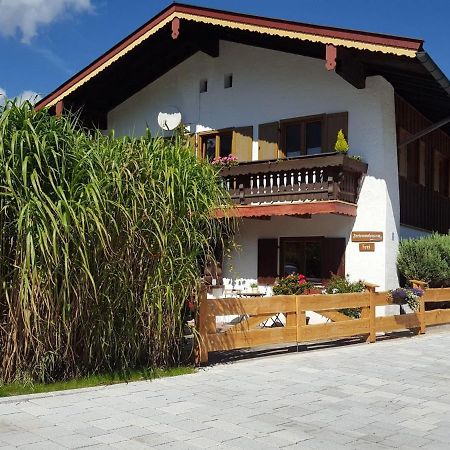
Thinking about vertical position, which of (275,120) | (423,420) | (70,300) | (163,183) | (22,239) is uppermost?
(275,120)

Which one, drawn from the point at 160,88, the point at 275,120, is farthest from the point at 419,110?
the point at 160,88

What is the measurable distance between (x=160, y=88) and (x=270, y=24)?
5524mm

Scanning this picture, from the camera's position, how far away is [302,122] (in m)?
15.6

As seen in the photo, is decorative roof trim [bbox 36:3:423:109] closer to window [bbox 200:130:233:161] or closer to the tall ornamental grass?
window [bbox 200:130:233:161]

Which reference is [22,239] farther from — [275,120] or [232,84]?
[232,84]

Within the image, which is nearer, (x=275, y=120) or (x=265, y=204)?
(x=265, y=204)

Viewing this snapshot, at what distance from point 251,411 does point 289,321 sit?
146 inches

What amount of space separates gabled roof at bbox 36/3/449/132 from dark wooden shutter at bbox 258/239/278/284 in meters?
4.89

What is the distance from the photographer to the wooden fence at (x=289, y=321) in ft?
27.1

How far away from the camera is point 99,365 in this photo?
7.08 meters

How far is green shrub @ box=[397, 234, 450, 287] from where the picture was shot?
14.1m

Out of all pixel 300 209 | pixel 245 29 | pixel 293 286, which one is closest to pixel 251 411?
pixel 293 286

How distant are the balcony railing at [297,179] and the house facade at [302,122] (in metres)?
0.03

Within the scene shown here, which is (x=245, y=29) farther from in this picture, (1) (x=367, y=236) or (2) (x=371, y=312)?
(2) (x=371, y=312)
